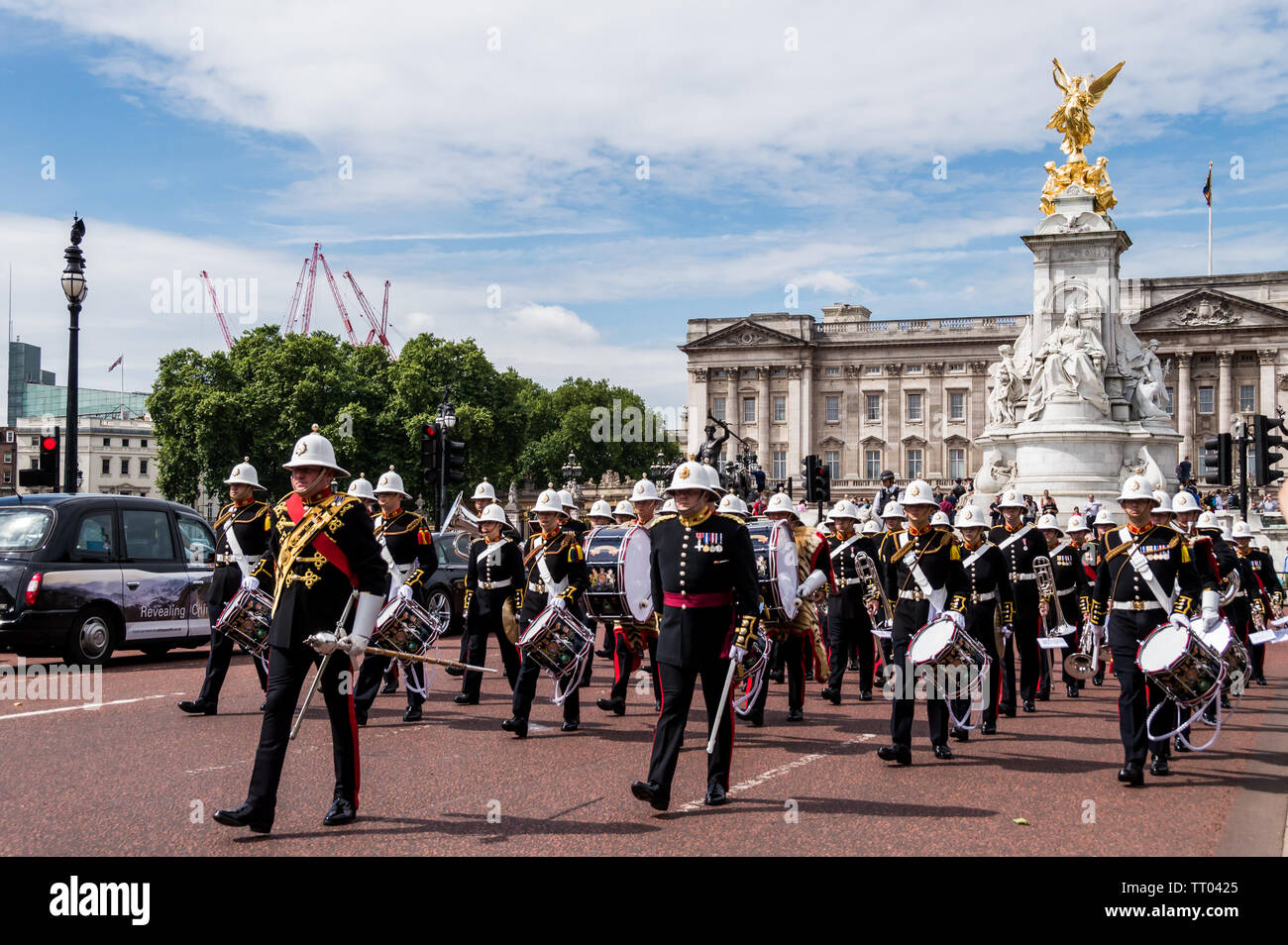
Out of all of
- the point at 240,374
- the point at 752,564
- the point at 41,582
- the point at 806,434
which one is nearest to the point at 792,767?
the point at 752,564

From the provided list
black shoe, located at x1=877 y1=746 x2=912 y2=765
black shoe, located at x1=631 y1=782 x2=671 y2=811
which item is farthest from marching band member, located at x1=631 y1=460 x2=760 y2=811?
black shoe, located at x1=877 y1=746 x2=912 y2=765

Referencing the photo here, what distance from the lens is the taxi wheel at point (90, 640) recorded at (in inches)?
603

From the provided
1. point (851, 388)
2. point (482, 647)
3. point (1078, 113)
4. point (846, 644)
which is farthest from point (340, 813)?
point (851, 388)

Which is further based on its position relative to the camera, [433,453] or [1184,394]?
[1184,394]

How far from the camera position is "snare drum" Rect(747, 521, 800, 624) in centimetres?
1131

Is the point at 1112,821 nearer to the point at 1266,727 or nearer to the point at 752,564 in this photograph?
the point at 752,564

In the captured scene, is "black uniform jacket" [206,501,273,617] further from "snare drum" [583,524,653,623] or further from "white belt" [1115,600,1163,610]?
"white belt" [1115,600,1163,610]

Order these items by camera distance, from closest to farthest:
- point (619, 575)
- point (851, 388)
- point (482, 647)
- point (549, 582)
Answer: point (619, 575) → point (549, 582) → point (482, 647) → point (851, 388)

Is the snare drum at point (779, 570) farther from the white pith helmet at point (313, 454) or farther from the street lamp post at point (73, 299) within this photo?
the street lamp post at point (73, 299)

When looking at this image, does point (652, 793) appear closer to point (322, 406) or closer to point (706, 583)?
point (706, 583)

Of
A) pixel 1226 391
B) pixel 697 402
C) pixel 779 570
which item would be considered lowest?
pixel 779 570

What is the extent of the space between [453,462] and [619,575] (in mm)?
15543

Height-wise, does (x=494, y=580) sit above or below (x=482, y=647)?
above

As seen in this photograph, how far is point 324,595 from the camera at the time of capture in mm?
7695
